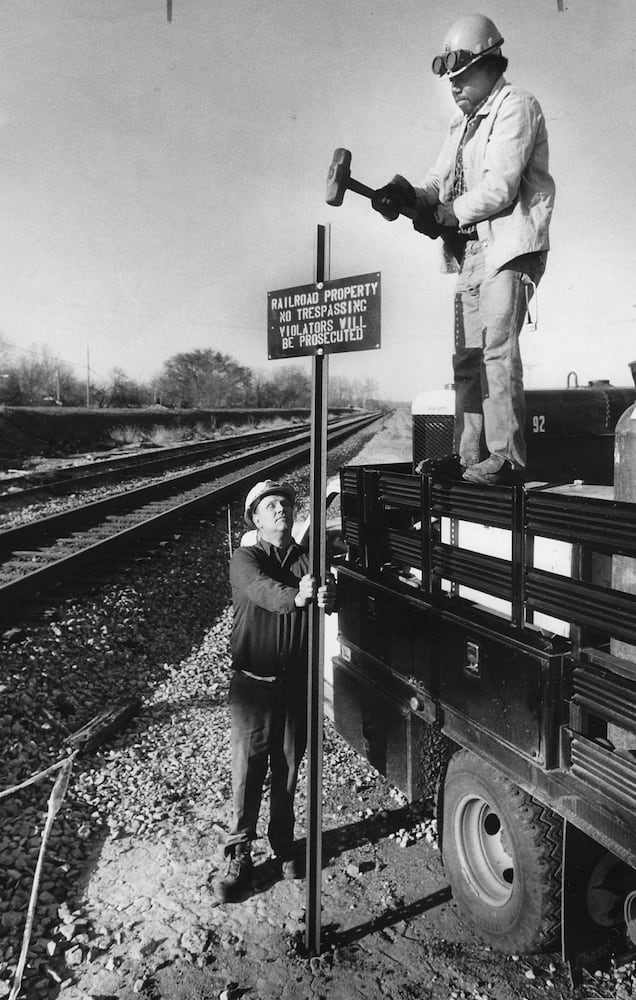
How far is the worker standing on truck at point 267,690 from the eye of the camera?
362 centimetres

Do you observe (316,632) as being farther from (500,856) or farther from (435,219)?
(435,219)

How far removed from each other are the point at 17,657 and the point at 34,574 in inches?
74.5

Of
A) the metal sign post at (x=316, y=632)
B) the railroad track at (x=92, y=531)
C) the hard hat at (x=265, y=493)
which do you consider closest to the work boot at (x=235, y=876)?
the metal sign post at (x=316, y=632)

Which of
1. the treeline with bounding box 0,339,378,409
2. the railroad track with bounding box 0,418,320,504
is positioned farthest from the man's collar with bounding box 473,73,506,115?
the treeline with bounding box 0,339,378,409

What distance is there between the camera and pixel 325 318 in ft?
9.48

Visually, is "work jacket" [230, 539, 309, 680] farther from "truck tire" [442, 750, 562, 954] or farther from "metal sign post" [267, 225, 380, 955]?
"truck tire" [442, 750, 562, 954]

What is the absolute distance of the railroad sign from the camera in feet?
9.00

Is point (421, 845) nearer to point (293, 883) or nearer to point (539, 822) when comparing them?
point (293, 883)

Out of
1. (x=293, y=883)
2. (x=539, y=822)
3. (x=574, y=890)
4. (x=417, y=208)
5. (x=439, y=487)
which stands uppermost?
(x=417, y=208)

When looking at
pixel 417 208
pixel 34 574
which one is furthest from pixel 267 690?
pixel 34 574

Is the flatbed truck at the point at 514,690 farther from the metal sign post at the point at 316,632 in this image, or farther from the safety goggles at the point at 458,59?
the safety goggles at the point at 458,59

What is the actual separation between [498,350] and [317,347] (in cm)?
111

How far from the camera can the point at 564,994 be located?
2.78 meters

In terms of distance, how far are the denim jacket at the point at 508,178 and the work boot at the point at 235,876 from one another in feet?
10.4
